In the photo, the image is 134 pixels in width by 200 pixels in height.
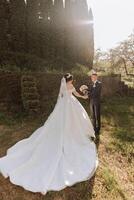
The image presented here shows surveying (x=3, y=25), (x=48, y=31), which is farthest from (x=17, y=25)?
(x=48, y=31)

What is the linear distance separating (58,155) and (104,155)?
7.89 feet

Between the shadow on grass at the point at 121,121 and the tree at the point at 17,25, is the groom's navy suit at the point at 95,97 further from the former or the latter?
the tree at the point at 17,25

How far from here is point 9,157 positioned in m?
8.40

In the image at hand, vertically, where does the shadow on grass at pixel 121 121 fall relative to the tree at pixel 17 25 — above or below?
below

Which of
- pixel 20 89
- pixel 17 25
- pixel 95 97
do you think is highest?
pixel 17 25

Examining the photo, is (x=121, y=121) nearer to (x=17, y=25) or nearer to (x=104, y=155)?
(x=104, y=155)

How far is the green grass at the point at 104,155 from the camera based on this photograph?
7180mm

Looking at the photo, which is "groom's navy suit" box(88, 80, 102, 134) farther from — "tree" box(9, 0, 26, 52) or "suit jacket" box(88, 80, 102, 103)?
"tree" box(9, 0, 26, 52)

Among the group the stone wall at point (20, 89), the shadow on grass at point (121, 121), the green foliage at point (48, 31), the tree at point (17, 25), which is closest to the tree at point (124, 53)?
the green foliage at point (48, 31)

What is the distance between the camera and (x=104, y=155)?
978 cm

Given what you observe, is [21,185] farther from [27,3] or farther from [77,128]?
[27,3]

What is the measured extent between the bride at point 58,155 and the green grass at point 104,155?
0.25 m

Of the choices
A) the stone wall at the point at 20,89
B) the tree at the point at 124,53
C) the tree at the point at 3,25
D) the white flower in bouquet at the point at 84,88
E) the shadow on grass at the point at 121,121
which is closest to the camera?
the white flower in bouquet at the point at 84,88

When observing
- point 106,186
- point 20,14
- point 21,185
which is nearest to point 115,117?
point 106,186
